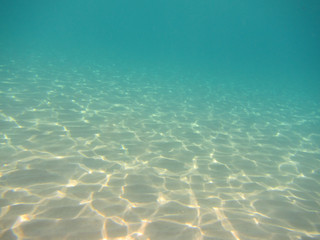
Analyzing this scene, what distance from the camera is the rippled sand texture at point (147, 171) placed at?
4305 mm

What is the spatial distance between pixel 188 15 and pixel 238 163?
13687cm

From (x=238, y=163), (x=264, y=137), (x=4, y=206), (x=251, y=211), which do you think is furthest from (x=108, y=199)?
(x=264, y=137)

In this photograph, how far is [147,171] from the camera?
6320 millimetres

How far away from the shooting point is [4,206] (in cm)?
432

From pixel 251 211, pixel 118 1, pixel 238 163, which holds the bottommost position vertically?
pixel 251 211

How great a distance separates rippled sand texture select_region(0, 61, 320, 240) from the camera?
4.30 metres

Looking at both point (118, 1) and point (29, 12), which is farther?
point (118, 1)

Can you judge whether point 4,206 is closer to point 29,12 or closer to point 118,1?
point 29,12

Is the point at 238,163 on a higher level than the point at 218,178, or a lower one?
higher

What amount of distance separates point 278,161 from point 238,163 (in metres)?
1.79

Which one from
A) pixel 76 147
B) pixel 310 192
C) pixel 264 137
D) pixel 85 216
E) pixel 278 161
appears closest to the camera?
pixel 85 216

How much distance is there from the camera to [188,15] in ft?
419

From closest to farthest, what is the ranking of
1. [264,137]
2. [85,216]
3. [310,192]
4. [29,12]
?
[85,216], [310,192], [264,137], [29,12]

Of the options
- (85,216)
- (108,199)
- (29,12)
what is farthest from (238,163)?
(29,12)
